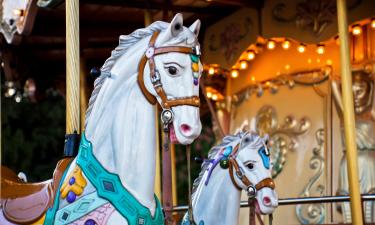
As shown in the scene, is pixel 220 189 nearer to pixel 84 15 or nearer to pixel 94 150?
pixel 94 150

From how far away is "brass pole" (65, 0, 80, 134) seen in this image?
211 inches

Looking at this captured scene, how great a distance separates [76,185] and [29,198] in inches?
19.0

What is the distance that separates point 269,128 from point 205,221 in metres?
3.58

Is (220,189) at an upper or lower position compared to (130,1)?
lower

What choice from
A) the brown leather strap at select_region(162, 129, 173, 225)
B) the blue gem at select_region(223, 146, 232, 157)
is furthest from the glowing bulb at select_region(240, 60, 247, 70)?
the blue gem at select_region(223, 146, 232, 157)

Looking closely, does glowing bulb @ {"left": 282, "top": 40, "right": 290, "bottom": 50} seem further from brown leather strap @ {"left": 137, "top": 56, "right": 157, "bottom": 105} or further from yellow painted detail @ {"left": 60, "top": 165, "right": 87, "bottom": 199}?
yellow painted detail @ {"left": 60, "top": 165, "right": 87, "bottom": 199}

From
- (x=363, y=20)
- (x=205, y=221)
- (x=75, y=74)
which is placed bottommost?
(x=205, y=221)

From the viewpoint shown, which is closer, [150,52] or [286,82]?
[150,52]

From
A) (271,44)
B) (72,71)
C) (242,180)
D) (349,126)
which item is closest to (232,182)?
(242,180)

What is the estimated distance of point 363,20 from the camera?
8.52m

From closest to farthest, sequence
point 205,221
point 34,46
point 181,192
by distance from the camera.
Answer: point 205,221 < point 34,46 < point 181,192

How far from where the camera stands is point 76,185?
4430 mm

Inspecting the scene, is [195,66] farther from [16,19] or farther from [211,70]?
[211,70]

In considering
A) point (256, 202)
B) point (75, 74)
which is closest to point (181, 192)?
point (256, 202)
